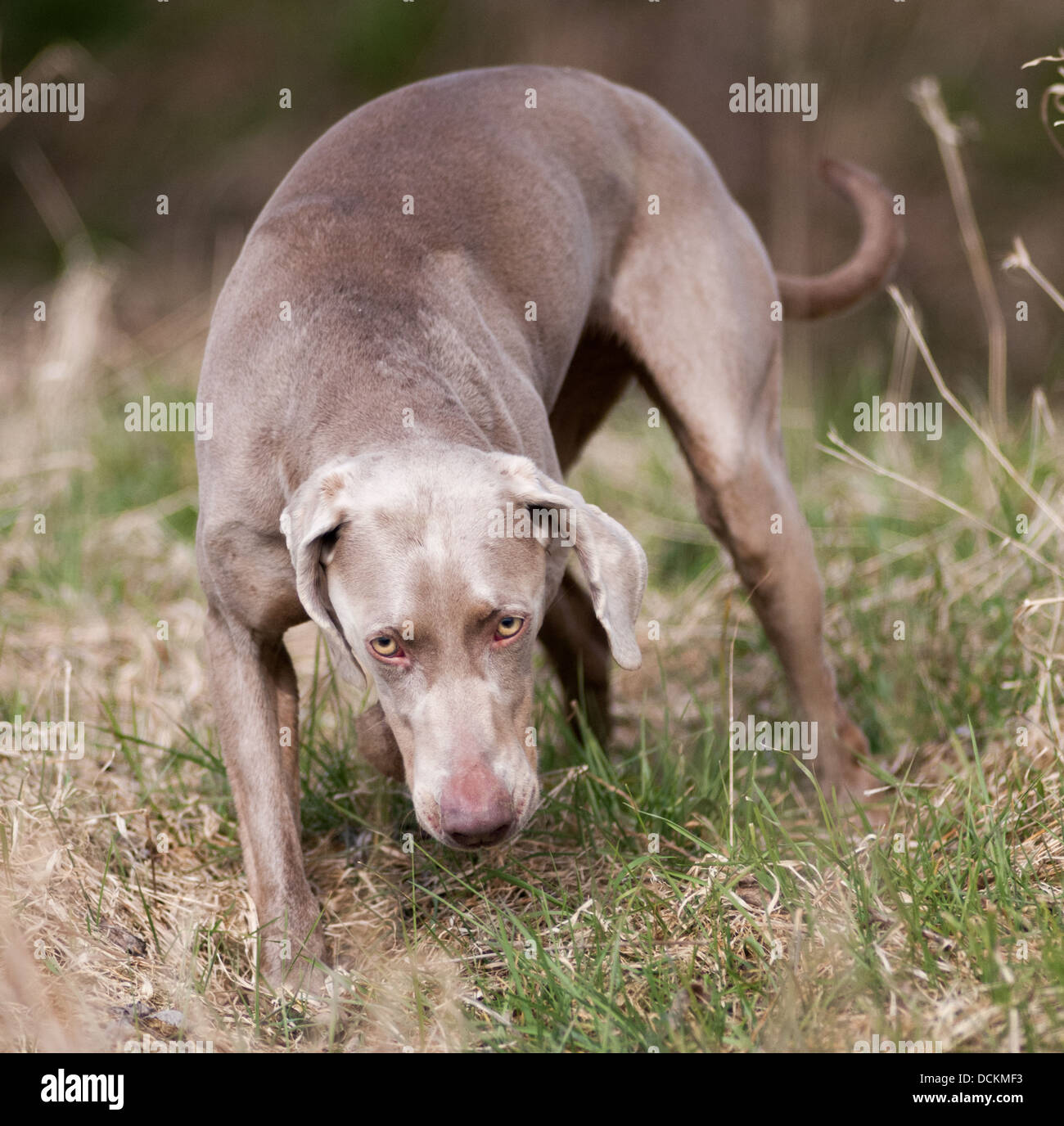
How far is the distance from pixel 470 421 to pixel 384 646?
56cm

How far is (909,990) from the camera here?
2385mm

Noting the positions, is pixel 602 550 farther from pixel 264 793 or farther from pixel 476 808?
pixel 264 793

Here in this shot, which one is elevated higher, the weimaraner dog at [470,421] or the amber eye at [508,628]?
the weimaraner dog at [470,421]

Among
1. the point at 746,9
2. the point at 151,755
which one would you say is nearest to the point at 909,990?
the point at 151,755

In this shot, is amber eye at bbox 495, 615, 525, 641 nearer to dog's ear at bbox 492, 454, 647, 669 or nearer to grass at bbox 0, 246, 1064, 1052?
dog's ear at bbox 492, 454, 647, 669

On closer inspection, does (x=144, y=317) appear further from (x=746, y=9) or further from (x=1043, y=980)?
(x=1043, y=980)

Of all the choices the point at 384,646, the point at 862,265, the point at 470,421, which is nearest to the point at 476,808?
the point at 384,646

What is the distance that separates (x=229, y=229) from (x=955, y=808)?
23.9 feet

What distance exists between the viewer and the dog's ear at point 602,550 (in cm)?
257

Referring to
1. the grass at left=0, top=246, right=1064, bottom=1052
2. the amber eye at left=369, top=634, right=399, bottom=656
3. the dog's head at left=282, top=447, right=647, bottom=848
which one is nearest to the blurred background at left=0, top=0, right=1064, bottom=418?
the grass at left=0, top=246, right=1064, bottom=1052

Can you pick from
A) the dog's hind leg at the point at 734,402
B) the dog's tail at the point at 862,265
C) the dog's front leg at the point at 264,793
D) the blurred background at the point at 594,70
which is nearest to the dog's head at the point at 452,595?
the dog's front leg at the point at 264,793

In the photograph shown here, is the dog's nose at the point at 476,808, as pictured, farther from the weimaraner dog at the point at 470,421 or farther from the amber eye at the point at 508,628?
the amber eye at the point at 508,628

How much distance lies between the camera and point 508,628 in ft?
8.27

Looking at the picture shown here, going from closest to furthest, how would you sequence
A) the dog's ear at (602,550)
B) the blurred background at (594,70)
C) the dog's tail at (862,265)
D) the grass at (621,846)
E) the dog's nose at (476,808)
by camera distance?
the dog's nose at (476,808)
the grass at (621,846)
the dog's ear at (602,550)
the dog's tail at (862,265)
the blurred background at (594,70)
